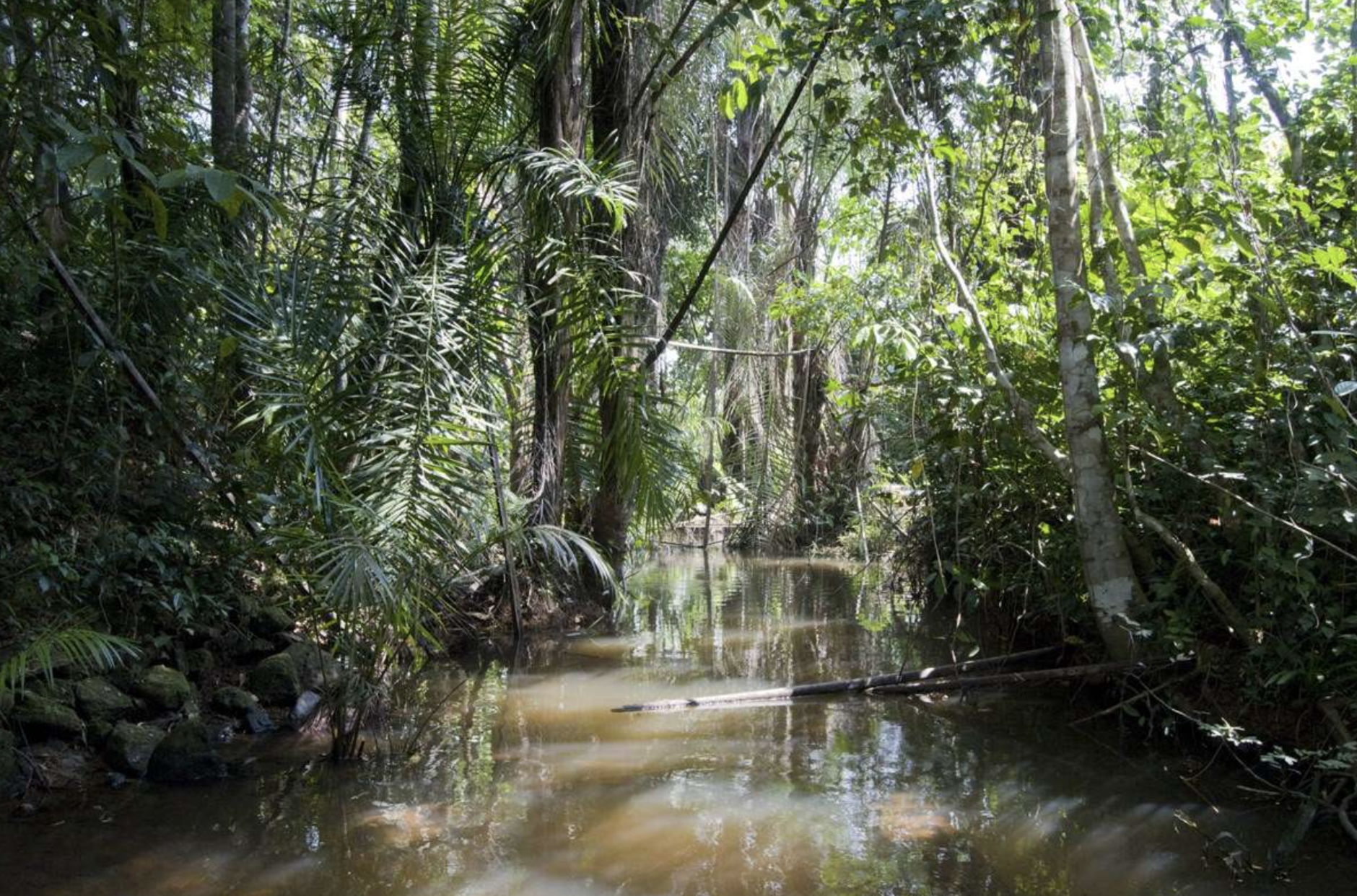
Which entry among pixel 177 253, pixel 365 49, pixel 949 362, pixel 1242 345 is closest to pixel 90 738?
pixel 177 253

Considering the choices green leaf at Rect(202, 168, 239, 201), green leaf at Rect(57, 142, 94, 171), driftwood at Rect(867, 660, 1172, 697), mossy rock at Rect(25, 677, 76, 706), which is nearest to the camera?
green leaf at Rect(202, 168, 239, 201)

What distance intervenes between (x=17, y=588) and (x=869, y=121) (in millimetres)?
5162

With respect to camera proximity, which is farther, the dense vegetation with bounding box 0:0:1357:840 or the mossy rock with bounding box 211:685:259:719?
the mossy rock with bounding box 211:685:259:719

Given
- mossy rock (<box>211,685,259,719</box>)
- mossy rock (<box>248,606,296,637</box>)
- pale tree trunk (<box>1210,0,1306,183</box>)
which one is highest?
pale tree trunk (<box>1210,0,1306,183</box>)

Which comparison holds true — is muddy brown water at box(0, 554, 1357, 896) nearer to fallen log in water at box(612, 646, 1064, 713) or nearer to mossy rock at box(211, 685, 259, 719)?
fallen log in water at box(612, 646, 1064, 713)

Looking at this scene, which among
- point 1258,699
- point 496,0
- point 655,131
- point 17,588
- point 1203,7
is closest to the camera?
point 1258,699

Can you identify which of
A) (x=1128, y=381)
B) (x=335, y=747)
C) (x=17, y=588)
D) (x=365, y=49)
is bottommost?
(x=335, y=747)

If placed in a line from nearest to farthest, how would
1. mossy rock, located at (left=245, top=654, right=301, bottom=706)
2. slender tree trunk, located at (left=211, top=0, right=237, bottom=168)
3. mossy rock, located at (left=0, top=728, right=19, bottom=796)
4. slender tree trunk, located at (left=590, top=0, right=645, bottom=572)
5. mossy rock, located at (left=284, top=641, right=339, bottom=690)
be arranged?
1. mossy rock, located at (left=0, top=728, right=19, bottom=796)
2. mossy rock, located at (left=245, top=654, right=301, bottom=706)
3. mossy rock, located at (left=284, top=641, right=339, bottom=690)
4. slender tree trunk, located at (left=590, top=0, right=645, bottom=572)
5. slender tree trunk, located at (left=211, top=0, right=237, bottom=168)

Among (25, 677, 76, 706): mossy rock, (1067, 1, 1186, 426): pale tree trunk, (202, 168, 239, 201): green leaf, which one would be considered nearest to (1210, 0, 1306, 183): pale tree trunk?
(1067, 1, 1186, 426): pale tree trunk

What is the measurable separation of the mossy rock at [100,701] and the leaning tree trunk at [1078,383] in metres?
4.86

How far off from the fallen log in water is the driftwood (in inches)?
1.6

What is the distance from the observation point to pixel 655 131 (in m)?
8.51

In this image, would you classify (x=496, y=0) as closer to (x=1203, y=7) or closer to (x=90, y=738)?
(x=1203, y=7)

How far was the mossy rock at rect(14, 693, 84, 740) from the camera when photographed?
14.4 ft
